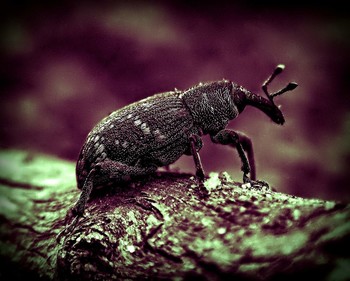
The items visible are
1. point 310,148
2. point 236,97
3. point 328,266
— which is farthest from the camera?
point 310,148

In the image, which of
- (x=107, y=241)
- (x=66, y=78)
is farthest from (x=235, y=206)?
(x=66, y=78)

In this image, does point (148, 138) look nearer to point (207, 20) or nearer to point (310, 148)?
point (310, 148)

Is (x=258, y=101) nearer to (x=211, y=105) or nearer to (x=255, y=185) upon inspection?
(x=211, y=105)

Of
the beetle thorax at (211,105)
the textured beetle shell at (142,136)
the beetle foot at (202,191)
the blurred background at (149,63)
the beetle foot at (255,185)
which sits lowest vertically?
the beetle foot at (202,191)

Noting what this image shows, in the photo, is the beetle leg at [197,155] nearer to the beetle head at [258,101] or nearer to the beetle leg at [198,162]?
the beetle leg at [198,162]

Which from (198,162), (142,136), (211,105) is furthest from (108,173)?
(211,105)

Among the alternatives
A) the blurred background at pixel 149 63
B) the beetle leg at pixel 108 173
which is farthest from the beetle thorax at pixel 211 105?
the blurred background at pixel 149 63
